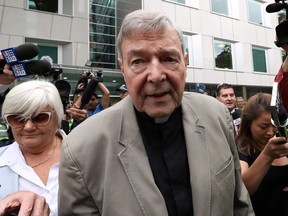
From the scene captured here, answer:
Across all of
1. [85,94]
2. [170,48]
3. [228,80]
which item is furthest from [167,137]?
[228,80]

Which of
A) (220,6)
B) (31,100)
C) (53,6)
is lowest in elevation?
(31,100)

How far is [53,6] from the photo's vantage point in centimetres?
1226

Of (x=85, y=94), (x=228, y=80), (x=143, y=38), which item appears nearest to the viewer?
(x=143, y=38)

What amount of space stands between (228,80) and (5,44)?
10.5 m

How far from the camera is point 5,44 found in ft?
35.8

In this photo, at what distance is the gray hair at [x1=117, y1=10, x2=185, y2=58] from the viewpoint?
137 centimetres

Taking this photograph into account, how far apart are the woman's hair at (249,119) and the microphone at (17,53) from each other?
157 centimetres

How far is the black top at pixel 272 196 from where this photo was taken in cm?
207

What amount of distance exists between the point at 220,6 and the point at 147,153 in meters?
16.7

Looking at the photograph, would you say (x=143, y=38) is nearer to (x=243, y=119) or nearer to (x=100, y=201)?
(x=100, y=201)

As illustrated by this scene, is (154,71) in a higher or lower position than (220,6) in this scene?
lower

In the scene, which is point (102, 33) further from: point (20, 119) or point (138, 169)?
point (138, 169)

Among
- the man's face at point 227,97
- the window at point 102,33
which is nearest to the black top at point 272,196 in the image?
the man's face at point 227,97

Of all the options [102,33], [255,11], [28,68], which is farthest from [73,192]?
[255,11]
